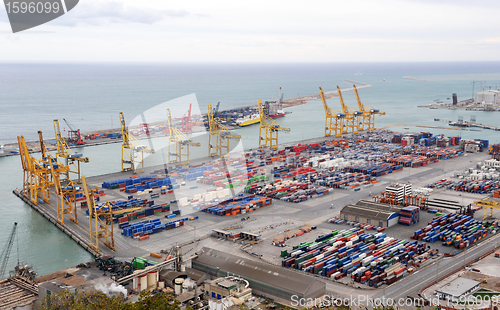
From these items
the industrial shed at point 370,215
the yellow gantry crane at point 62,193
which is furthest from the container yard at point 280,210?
the yellow gantry crane at point 62,193

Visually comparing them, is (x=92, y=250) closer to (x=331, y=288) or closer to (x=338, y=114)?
(x=331, y=288)

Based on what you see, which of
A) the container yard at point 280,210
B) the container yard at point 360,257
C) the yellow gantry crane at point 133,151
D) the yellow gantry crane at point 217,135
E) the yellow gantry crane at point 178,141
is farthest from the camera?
the yellow gantry crane at point 217,135

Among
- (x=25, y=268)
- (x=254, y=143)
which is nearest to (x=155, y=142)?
(x=254, y=143)

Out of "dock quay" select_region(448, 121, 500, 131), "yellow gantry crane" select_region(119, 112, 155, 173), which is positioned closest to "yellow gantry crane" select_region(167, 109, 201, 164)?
"yellow gantry crane" select_region(119, 112, 155, 173)

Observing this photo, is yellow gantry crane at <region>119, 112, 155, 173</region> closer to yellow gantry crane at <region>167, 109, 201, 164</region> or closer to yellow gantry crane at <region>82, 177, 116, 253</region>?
yellow gantry crane at <region>167, 109, 201, 164</region>

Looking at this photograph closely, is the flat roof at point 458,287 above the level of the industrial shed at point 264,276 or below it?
below

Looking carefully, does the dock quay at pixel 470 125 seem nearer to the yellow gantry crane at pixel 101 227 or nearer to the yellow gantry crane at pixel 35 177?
the yellow gantry crane at pixel 35 177
